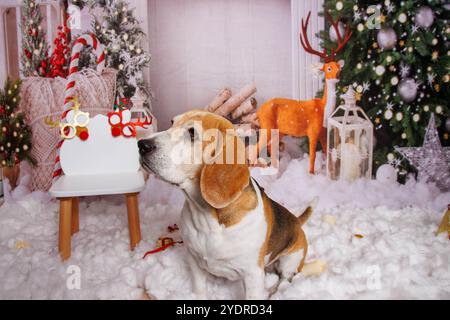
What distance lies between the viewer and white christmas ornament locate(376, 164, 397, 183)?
2959 mm

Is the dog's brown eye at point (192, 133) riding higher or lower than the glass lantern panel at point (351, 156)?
higher

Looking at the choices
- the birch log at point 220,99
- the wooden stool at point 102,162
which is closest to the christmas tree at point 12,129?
the wooden stool at point 102,162

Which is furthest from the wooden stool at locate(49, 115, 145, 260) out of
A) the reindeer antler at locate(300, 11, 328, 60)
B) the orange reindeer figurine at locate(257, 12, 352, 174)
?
the reindeer antler at locate(300, 11, 328, 60)

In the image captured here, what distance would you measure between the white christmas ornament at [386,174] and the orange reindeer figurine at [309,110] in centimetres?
46

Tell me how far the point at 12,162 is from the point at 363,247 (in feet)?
7.74

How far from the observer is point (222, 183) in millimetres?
1417

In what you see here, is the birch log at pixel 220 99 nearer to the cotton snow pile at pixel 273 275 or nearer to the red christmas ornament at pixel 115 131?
the cotton snow pile at pixel 273 275

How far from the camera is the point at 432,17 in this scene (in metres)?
2.70

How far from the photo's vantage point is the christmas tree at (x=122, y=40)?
2844mm

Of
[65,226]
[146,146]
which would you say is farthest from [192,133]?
[65,226]

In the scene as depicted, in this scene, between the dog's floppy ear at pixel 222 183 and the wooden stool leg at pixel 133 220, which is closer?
the dog's floppy ear at pixel 222 183

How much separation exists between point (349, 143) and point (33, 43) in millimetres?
2301

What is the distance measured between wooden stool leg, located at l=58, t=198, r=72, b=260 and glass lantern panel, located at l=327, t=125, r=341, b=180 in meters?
1.79

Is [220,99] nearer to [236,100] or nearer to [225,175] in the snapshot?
[236,100]
